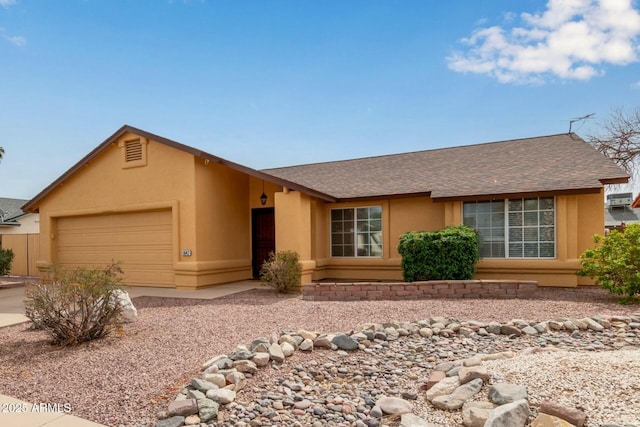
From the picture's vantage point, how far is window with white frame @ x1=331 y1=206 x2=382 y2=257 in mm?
12289

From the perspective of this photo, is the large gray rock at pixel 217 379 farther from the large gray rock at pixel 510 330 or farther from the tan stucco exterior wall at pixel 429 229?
the tan stucco exterior wall at pixel 429 229

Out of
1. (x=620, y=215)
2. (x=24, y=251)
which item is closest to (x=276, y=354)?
(x=24, y=251)

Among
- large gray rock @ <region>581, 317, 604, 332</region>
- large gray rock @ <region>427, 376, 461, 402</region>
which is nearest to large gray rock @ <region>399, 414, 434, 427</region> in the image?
large gray rock @ <region>427, 376, 461, 402</region>

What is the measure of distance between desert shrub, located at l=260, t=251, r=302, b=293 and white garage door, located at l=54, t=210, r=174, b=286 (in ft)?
11.7

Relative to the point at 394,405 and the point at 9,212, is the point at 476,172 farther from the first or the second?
the point at 9,212

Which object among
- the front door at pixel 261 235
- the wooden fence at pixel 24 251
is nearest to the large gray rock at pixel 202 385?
the front door at pixel 261 235

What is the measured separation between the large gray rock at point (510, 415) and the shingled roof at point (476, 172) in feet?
26.0

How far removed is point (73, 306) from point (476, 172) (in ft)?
36.3

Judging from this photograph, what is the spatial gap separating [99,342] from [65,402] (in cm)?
207

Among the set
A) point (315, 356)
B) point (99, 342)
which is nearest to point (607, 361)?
point (315, 356)

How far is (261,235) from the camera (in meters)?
13.2

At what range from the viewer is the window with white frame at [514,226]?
10133 millimetres

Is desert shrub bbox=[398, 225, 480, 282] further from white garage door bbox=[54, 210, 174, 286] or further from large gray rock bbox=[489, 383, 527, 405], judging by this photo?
white garage door bbox=[54, 210, 174, 286]

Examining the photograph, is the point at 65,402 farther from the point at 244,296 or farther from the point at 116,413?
the point at 244,296
